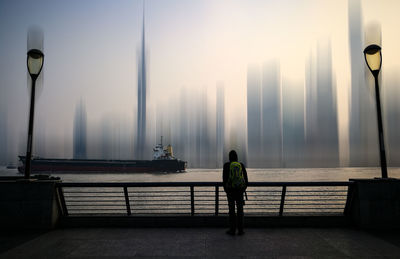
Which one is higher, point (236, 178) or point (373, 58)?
point (373, 58)

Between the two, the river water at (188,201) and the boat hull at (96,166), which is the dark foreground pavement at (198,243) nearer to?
the river water at (188,201)

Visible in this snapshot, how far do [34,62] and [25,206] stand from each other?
386cm

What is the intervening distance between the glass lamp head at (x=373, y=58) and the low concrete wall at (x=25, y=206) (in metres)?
9.18

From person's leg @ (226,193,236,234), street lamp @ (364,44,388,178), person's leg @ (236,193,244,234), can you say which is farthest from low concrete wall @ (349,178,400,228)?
person's leg @ (226,193,236,234)

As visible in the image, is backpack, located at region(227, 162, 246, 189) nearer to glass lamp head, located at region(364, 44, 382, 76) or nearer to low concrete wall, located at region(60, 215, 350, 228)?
low concrete wall, located at region(60, 215, 350, 228)

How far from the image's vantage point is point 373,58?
7.18 m

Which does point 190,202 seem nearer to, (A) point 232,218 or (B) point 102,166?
(A) point 232,218

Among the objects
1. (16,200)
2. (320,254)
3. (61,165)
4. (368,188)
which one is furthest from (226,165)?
(61,165)

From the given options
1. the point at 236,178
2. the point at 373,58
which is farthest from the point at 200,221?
the point at 373,58

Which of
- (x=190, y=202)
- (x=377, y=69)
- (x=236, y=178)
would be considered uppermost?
(x=377, y=69)

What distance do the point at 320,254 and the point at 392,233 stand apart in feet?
8.68

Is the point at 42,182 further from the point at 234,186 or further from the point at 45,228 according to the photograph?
the point at 234,186

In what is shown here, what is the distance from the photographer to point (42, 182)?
6477 millimetres

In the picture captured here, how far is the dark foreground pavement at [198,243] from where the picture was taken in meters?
4.69
